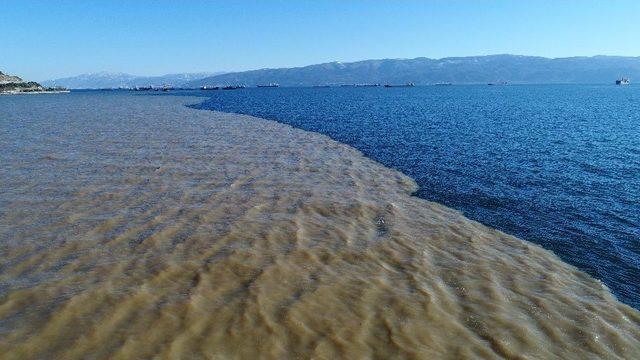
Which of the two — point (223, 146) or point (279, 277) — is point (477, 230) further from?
point (223, 146)

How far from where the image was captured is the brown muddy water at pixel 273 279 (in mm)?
9773

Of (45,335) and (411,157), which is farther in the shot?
(411,157)

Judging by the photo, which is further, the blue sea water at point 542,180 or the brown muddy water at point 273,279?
the blue sea water at point 542,180

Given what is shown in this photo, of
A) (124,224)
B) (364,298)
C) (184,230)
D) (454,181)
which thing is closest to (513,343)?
(364,298)

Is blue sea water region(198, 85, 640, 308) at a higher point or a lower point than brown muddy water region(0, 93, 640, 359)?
lower

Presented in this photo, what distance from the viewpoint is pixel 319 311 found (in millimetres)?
11094

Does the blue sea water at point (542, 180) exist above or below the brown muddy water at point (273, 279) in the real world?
below

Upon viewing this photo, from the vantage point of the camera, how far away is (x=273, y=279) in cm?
1281

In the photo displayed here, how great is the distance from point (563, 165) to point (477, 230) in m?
19.0

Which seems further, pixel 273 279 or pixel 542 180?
pixel 542 180

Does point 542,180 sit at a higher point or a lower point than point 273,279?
lower

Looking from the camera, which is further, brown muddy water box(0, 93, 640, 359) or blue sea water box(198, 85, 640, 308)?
blue sea water box(198, 85, 640, 308)

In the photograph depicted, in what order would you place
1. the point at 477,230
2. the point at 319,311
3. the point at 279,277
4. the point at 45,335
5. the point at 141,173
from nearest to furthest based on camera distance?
the point at 45,335 < the point at 319,311 < the point at 279,277 < the point at 477,230 < the point at 141,173

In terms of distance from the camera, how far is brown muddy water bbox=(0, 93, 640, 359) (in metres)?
9.77
